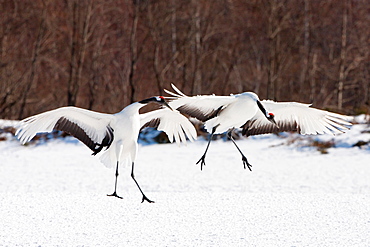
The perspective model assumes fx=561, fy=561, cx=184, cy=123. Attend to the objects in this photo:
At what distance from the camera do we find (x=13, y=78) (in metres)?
19.5

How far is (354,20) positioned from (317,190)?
12841mm

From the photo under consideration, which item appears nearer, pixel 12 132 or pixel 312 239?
pixel 312 239

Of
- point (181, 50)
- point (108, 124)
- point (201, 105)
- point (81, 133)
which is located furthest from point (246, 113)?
point (181, 50)

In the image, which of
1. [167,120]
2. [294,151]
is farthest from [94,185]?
[294,151]

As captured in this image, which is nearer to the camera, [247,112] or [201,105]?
[247,112]

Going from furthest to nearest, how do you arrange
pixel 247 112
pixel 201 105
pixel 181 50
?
pixel 181 50, pixel 201 105, pixel 247 112

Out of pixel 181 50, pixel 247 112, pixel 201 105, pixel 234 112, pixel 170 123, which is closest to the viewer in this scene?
pixel 247 112

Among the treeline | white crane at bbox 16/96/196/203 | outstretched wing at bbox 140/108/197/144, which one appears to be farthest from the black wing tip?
the treeline

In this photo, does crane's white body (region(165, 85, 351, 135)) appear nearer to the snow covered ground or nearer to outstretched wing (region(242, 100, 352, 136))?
outstretched wing (region(242, 100, 352, 136))

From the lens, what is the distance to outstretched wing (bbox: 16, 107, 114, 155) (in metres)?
5.97

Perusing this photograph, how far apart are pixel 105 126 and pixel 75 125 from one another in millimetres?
331

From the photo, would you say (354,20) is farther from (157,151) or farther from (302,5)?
(157,151)

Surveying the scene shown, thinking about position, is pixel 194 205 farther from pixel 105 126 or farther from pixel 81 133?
pixel 81 133

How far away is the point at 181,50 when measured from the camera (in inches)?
774
